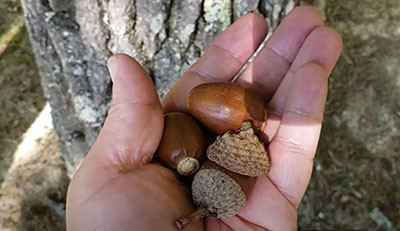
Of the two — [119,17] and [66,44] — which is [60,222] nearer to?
[66,44]

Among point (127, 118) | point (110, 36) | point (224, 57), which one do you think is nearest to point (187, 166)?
point (127, 118)

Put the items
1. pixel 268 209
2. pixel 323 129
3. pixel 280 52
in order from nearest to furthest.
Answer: pixel 268 209, pixel 280 52, pixel 323 129

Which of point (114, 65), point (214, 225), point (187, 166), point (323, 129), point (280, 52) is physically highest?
point (114, 65)

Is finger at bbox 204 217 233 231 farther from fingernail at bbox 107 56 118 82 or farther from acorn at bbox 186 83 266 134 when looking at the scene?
fingernail at bbox 107 56 118 82

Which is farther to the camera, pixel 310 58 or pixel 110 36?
pixel 110 36

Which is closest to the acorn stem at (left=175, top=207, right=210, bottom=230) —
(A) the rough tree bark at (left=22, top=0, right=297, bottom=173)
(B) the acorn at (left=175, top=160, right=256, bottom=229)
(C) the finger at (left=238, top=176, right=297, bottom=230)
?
(B) the acorn at (left=175, top=160, right=256, bottom=229)

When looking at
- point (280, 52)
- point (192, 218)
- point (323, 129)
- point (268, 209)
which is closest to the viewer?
point (192, 218)

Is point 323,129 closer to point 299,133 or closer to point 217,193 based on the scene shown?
point 299,133
